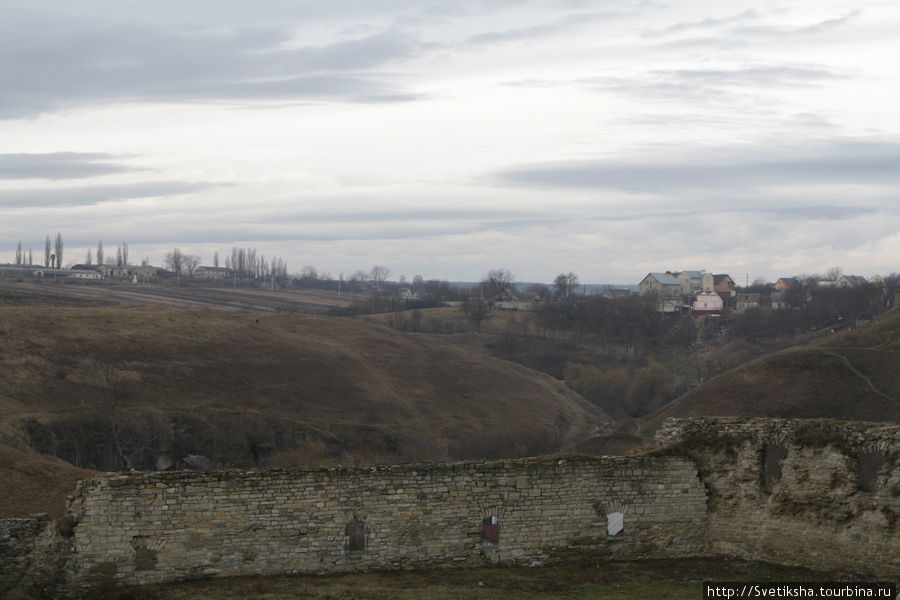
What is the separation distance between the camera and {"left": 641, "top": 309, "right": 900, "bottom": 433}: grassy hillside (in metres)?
50.3

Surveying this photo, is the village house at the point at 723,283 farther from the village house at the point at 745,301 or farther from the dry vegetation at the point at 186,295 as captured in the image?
the dry vegetation at the point at 186,295

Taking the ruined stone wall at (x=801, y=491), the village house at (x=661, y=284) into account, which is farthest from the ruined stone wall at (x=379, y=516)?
the village house at (x=661, y=284)

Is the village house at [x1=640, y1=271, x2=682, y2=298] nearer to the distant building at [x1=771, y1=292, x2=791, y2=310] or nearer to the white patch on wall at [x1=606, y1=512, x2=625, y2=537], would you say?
the distant building at [x1=771, y1=292, x2=791, y2=310]

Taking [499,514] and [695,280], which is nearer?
[499,514]

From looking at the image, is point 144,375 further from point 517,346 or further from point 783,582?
point 517,346

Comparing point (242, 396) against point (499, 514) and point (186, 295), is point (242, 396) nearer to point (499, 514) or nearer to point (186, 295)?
point (499, 514)

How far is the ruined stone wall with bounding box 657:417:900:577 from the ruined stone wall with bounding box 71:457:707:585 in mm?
550

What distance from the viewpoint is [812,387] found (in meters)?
54.0

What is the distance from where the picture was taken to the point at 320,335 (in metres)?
82.8

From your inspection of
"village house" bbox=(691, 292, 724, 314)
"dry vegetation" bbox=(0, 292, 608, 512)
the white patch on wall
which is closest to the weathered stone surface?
the white patch on wall

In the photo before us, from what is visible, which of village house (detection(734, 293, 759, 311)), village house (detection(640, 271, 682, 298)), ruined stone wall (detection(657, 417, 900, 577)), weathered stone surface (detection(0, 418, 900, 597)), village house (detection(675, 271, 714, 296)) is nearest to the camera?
weathered stone surface (detection(0, 418, 900, 597))

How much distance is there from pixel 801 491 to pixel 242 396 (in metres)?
44.7

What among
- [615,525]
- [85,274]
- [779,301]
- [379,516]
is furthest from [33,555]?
[85,274]

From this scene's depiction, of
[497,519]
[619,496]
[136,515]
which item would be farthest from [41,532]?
[619,496]
